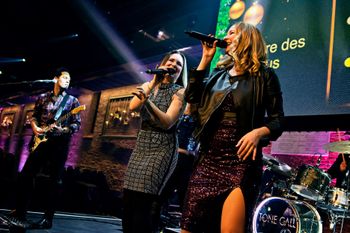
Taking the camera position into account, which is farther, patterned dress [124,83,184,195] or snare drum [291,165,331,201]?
snare drum [291,165,331,201]

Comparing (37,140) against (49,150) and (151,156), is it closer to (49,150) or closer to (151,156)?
(49,150)

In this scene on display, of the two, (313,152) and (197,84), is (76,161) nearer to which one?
(313,152)

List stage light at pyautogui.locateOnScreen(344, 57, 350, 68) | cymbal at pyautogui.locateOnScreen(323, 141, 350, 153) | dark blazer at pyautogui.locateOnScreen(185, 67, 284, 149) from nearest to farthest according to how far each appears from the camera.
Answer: dark blazer at pyautogui.locateOnScreen(185, 67, 284, 149)
stage light at pyautogui.locateOnScreen(344, 57, 350, 68)
cymbal at pyautogui.locateOnScreen(323, 141, 350, 153)

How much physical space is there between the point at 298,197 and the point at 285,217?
42cm

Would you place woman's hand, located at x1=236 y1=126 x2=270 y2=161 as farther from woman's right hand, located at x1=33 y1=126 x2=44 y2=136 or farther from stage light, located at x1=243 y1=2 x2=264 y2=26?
stage light, located at x1=243 y1=2 x2=264 y2=26

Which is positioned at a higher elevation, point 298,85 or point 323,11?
point 323,11

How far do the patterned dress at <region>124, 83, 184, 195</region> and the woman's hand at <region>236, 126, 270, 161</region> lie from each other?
0.71m

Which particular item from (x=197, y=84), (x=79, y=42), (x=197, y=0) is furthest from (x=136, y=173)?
(x=79, y=42)

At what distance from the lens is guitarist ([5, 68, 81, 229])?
3.74 metres

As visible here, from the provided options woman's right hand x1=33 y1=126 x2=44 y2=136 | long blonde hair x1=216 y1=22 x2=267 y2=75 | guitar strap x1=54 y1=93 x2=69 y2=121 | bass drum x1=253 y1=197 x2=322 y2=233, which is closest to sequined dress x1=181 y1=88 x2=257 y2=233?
long blonde hair x1=216 y1=22 x2=267 y2=75

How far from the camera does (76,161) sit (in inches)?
468

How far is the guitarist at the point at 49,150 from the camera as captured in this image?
3.74 m

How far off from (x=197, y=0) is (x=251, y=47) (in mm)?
7184

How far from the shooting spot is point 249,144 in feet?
5.06
